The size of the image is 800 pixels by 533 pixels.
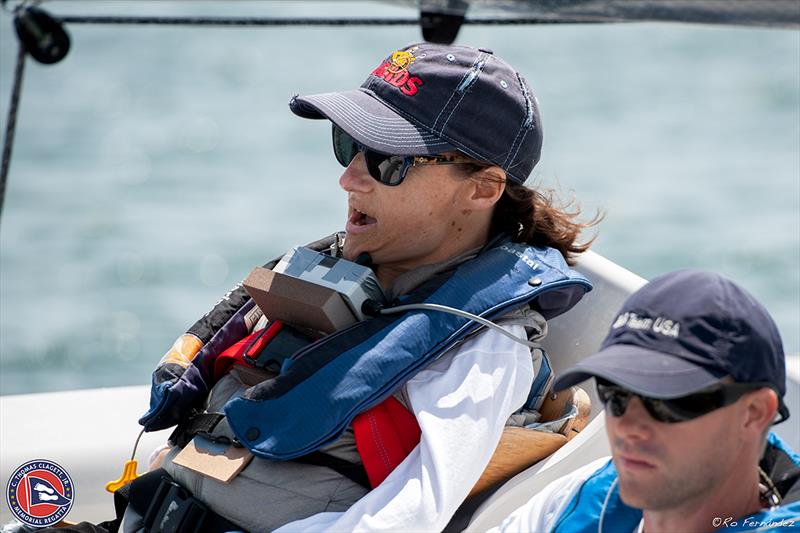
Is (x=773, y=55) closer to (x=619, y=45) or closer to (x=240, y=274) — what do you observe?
(x=619, y=45)

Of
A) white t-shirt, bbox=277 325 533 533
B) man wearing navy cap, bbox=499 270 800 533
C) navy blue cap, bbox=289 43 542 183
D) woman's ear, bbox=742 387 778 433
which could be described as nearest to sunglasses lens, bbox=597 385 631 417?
man wearing navy cap, bbox=499 270 800 533

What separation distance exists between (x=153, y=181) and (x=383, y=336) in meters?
8.77

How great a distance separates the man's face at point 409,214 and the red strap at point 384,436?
28cm

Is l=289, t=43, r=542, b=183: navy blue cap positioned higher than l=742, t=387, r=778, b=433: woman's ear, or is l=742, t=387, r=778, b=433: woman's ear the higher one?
l=289, t=43, r=542, b=183: navy blue cap

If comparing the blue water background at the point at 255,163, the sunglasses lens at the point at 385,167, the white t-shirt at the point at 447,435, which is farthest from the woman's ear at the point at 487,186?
the blue water background at the point at 255,163

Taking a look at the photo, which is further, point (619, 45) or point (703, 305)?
point (619, 45)

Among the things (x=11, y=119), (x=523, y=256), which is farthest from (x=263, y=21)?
(x=523, y=256)

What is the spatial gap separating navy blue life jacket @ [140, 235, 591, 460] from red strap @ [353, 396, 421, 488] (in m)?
0.04

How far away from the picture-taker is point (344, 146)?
195 cm

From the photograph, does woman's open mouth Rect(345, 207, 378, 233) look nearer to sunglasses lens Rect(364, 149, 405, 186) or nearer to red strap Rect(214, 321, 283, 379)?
sunglasses lens Rect(364, 149, 405, 186)

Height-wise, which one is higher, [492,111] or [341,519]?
[492,111]

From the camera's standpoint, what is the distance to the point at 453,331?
5.78 ft

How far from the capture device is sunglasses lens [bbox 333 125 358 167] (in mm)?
1936

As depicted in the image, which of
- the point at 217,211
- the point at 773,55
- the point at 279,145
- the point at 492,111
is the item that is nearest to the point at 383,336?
the point at 492,111
